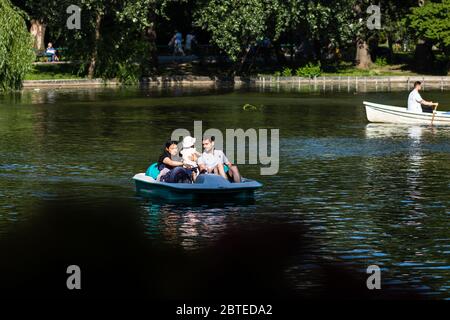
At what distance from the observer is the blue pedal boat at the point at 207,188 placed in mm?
25562

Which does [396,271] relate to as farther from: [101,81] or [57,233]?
[101,81]

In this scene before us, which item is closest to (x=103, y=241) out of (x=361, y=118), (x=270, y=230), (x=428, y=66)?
(x=270, y=230)

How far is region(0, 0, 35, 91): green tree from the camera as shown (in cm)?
5144

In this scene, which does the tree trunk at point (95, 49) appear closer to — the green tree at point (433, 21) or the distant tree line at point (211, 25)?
the distant tree line at point (211, 25)

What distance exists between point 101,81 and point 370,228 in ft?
164

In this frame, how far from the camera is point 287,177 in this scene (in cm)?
3083

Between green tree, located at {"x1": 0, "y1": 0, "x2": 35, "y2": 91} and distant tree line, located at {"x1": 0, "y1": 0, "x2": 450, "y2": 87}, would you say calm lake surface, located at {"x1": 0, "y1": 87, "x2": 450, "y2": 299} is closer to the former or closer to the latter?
green tree, located at {"x1": 0, "y1": 0, "x2": 35, "y2": 91}

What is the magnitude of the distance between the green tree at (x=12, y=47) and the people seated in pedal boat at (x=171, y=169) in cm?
2595

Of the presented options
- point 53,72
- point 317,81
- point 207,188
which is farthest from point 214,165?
point 317,81

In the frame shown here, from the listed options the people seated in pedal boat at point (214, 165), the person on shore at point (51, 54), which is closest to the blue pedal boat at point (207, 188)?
the people seated in pedal boat at point (214, 165)

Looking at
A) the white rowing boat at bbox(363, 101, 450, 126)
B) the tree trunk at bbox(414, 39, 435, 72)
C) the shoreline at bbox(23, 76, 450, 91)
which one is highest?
the tree trunk at bbox(414, 39, 435, 72)

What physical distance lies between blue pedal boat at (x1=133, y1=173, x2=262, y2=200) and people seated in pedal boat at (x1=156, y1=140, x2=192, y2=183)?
29 cm

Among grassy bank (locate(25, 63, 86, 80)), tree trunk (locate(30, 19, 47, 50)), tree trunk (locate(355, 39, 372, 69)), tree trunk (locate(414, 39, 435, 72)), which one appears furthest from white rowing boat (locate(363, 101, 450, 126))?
tree trunk (locate(30, 19, 47, 50))

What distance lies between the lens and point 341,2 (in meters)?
73.2
